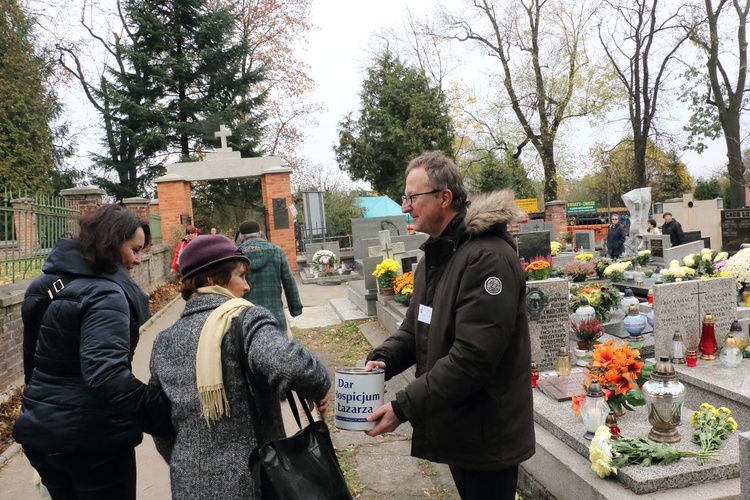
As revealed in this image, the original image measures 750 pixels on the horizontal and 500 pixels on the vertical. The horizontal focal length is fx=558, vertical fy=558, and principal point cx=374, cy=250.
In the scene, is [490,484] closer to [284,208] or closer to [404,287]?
[404,287]

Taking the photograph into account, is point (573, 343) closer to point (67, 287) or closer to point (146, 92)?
point (67, 287)

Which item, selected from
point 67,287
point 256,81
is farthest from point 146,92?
point 67,287

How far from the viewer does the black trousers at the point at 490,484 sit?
2154 millimetres

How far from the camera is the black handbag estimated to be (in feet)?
5.81

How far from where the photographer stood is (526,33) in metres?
30.1

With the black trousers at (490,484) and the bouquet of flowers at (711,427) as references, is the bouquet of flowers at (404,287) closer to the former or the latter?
the bouquet of flowers at (711,427)

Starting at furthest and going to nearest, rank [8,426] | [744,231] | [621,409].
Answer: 1. [744,231]
2. [8,426]
3. [621,409]

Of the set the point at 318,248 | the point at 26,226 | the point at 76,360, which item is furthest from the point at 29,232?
the point at 318,248

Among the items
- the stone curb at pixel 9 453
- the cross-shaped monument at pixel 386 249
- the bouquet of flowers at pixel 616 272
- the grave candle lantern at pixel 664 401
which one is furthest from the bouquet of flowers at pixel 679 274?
the stone curb at pixel 9 453

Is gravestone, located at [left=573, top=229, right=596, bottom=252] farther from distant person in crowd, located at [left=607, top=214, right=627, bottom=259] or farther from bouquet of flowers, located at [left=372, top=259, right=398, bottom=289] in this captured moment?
bouquet of flowers, located at [left=372, top=259, right=398, bottom=289]

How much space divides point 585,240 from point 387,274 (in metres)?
10.9

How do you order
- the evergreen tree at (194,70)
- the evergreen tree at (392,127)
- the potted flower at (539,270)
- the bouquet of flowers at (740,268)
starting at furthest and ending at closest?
the evergreen tree at (392,127) → the evergreen tree at (194,70) → the potted flower at (539,270) → the bouquet of flowers at (740,268)

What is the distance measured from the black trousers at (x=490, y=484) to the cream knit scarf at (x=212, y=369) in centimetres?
100

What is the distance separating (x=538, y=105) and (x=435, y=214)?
3026 centimetres
